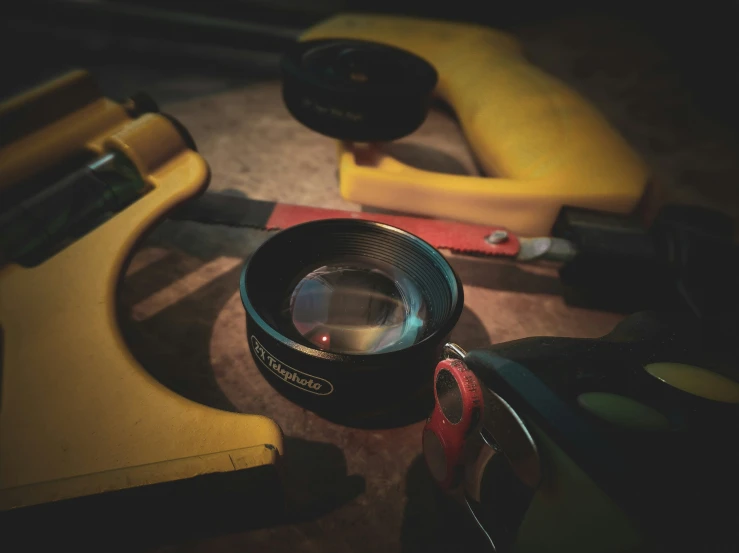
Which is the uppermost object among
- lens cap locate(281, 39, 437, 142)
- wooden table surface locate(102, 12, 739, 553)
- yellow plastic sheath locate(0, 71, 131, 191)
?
lens cap locate(281, 39, 437, 142)

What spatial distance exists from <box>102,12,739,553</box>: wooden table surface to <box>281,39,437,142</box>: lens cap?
0.82 feet

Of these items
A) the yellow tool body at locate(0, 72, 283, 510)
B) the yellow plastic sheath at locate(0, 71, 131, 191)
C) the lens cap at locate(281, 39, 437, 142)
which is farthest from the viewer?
the lens cap at locate(281, 39, 437, 142)

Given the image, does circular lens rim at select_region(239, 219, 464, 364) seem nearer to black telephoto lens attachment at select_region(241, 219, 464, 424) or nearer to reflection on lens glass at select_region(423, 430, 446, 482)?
black telephoto lens attachment at select_region(241, 219, 464, 424)

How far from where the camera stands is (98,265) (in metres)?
0.76

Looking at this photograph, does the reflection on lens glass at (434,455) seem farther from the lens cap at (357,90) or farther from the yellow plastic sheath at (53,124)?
the yellow plastic sheath at (53,124)

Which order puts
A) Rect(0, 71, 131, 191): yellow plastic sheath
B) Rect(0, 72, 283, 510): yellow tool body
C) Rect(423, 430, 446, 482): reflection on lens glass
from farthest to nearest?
Rect(0, 71, 131, 191): yellow plastic sheath
Rect(423, 430, 446, 482): reflection on lens glass
Rect(0, 72, 283, 510): yellow tool body

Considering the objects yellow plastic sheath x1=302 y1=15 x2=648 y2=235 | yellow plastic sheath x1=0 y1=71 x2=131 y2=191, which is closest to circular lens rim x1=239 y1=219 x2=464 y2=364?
yellow plastic sheath x1=302 y1=15 x2=648 y2=235

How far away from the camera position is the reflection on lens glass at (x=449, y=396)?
0.57m

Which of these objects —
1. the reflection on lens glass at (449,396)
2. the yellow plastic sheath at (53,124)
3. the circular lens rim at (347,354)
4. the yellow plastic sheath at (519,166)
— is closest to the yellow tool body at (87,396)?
the yellow plastic sheath at (53,124)

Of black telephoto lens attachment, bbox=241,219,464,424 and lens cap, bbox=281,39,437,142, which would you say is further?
lens cap, bbox=281,39,437,142

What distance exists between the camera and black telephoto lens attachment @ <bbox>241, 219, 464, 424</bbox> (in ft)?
2.00

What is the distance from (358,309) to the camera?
79 centimetres

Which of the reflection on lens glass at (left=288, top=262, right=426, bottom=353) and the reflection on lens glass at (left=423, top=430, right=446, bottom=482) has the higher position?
the reflection on lens glass at (left=288, top=262, right=426, bottom=353)

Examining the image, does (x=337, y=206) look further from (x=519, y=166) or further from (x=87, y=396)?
(x=87, y=396)
